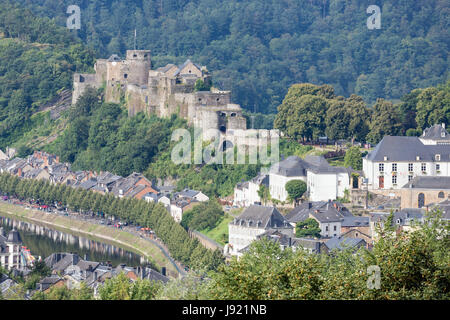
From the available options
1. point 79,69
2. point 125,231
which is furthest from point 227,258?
point 79,69

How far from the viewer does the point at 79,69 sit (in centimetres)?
9519

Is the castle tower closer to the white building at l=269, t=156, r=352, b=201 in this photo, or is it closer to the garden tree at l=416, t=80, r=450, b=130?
the garden tree at l=416, t=80, r=450, b=130

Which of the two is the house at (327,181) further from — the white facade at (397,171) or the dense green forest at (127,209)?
the dense green forest at (127,209)

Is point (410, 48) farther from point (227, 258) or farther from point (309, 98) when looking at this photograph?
point (227, 258)

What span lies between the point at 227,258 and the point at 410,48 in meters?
79.3

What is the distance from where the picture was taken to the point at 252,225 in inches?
2034

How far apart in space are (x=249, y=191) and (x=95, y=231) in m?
11.5

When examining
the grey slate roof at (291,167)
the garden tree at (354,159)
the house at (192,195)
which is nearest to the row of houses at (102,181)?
the house at (192,195)

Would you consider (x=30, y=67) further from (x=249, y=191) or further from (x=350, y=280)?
(x=350, y=280)

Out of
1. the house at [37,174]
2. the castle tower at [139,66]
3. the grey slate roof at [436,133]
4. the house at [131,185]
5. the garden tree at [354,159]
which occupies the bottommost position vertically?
the house at [37,174]

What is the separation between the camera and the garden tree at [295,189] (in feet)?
178

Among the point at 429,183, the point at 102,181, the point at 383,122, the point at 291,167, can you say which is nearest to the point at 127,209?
the point at 102,181

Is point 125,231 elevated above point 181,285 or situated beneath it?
situated beneath

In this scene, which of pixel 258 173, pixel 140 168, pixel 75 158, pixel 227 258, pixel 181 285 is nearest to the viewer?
pixel 181 285
